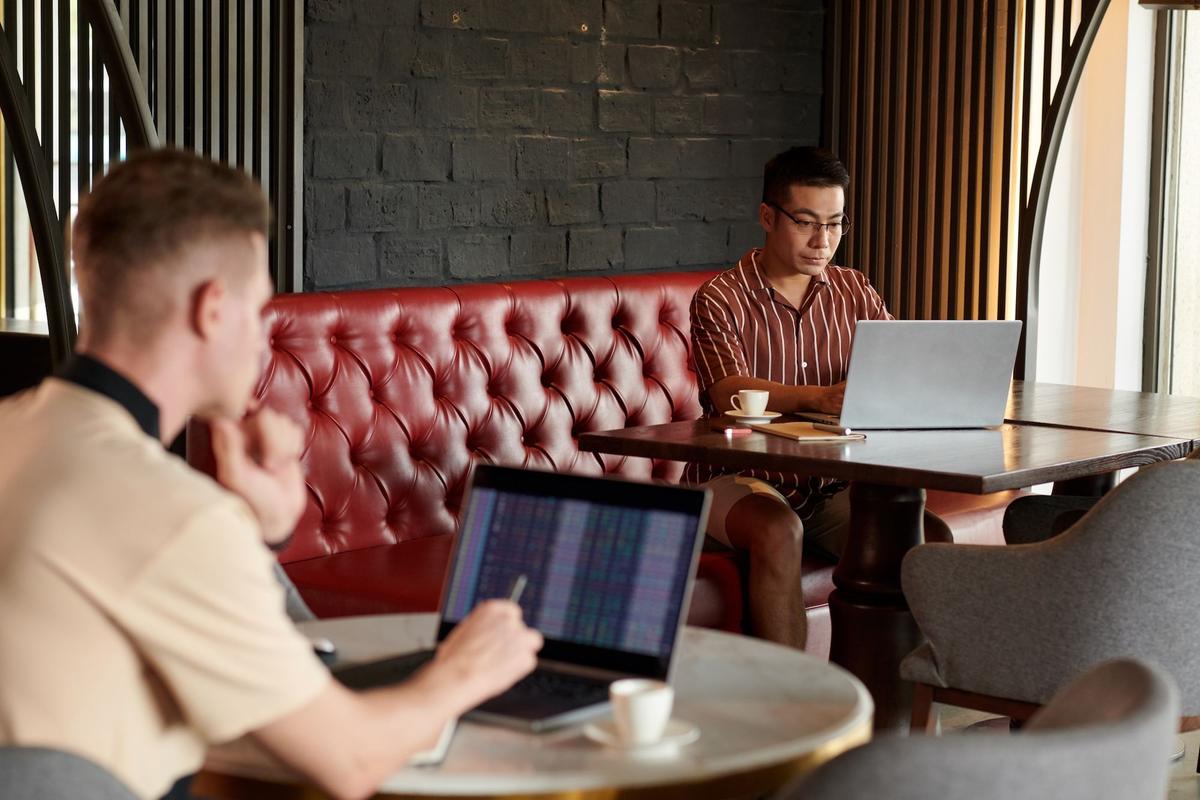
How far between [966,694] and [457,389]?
1.57 metres

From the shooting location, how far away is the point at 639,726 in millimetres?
1591

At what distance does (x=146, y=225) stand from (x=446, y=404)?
97.1 inches

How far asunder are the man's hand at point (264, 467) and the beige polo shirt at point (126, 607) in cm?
29

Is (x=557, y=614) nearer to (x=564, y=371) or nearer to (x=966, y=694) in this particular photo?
(x=966, y=694)

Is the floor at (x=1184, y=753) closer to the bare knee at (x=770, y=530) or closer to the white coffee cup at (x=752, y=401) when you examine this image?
the bare knee at (x=770, y=530)

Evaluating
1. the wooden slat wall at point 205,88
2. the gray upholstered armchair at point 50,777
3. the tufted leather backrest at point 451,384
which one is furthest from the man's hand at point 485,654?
the wooden slat wall at point 205,88

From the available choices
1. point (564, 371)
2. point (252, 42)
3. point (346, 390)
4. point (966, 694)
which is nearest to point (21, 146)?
point (252, 42)

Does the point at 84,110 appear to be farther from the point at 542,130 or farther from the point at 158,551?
the point at 158,551

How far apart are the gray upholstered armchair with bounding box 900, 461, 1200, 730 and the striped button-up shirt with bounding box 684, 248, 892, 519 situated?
3.08 ft

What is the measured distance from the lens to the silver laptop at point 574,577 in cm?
174

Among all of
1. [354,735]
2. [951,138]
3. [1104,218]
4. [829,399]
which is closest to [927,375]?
[829,399]

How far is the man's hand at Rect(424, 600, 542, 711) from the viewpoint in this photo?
154 centimetres

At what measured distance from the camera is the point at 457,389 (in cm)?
390

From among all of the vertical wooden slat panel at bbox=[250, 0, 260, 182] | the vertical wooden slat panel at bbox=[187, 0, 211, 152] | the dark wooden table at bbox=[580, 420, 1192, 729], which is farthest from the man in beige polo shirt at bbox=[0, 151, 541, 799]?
the vertical wooden slat panel at bbox=[250, 0, 260, 182]
